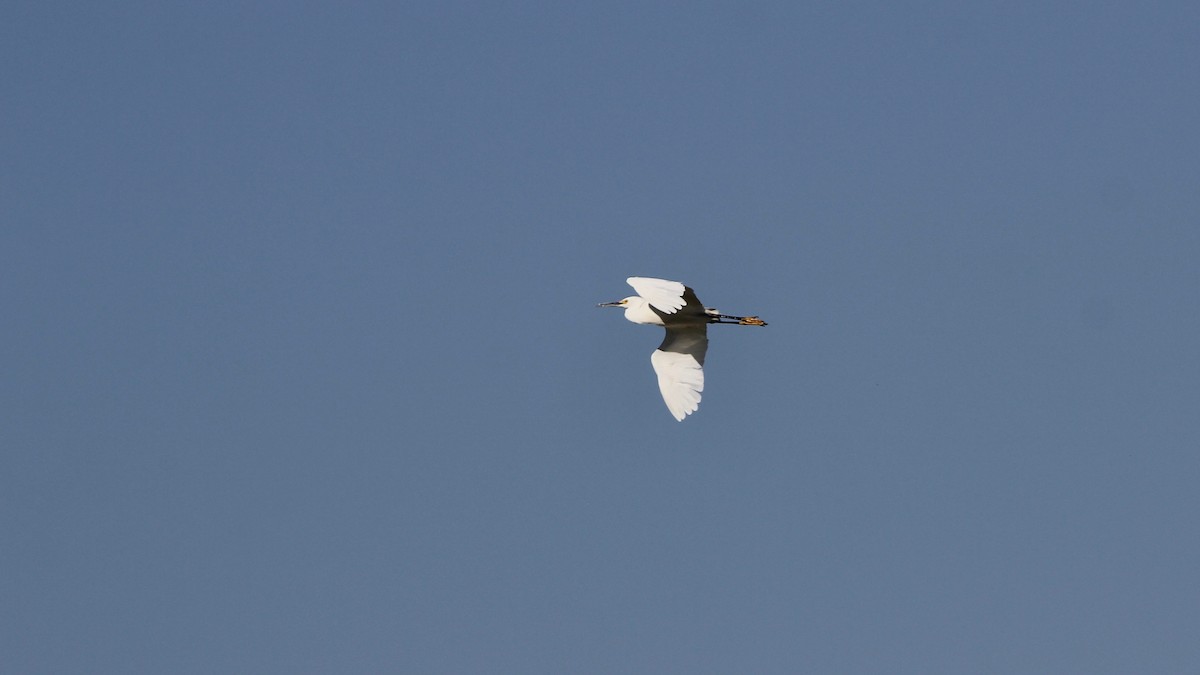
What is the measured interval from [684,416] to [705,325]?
6.77 feet

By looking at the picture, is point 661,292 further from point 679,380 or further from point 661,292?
point 679,380

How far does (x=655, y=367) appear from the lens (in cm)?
3612

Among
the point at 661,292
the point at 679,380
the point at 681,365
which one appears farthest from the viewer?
the point at 681,365

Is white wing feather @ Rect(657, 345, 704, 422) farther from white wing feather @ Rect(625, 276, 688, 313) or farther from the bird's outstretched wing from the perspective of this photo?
white wing feather @ Rect(625, 276, 688, 313)

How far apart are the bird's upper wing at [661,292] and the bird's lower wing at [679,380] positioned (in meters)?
1.70

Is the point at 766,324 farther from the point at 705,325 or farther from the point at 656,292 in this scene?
the point at 656,292

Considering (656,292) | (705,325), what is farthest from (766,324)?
(656,292)

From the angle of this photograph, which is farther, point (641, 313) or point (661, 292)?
point (641, 313)

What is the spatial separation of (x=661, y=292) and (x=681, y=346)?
9.80 feet

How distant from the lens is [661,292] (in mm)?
33719

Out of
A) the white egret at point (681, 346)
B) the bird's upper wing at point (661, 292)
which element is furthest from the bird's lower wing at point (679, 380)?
the bird's upper wing at point (661, 292)

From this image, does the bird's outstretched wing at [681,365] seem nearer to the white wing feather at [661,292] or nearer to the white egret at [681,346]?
the white egret at [681,346]

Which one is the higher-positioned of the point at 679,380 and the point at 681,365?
the point at 681,365

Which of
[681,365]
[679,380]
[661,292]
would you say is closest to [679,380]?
[679,380]
